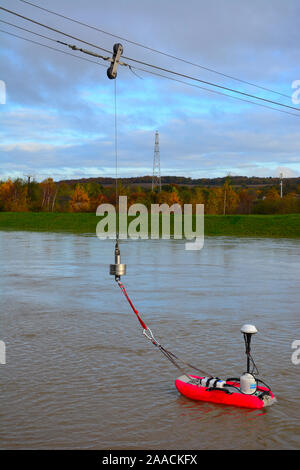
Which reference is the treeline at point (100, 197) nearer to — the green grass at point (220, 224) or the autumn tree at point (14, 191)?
the autumn tree at point (14, 191)

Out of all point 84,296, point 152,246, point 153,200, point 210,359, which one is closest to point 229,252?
point 152,246

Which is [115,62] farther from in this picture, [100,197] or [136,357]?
[100,197]

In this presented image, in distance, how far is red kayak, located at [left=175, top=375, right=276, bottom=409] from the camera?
21.4ft

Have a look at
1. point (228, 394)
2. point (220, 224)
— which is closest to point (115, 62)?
point (228, 394)

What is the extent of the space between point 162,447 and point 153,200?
89272 millimetres

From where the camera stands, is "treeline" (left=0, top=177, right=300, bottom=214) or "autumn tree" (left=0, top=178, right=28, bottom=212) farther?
"autumn tree" (left=0, top=178, right=28, bottom=212)

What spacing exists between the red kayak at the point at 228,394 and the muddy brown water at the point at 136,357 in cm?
8

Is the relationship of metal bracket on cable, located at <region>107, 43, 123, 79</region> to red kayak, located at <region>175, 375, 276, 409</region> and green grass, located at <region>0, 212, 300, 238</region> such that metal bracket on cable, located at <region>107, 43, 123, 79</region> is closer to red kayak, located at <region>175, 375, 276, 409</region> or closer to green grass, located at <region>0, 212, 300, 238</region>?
red kayak, located at <region>175, 375, 276, 409</region>

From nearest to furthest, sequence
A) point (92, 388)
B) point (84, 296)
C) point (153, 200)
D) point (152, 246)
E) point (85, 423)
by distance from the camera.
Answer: point (85, 423) < point (92, 388) < point (84, 296) < point (152, 246) < point (153, 200)

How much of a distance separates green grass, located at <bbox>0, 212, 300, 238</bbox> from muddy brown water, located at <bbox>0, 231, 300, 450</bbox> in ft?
79.7

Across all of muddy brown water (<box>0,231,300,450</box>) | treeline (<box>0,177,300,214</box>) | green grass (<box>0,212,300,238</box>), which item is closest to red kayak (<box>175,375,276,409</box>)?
muddy brown water (<box>0,231,300,450</box>)

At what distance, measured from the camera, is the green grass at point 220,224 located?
42.0 meters
